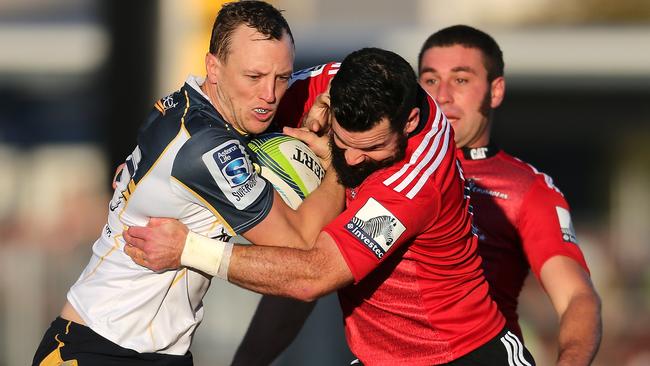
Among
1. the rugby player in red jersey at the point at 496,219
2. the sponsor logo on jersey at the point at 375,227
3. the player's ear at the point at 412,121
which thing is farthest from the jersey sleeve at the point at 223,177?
the rugby player in red jersey at the point at 496,219

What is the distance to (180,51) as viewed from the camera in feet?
51.2

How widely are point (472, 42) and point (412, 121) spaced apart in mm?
1644

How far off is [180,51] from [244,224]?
427 inches

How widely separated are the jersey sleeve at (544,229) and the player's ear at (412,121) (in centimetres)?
138

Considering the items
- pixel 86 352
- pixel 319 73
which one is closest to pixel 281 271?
pixel 86 352

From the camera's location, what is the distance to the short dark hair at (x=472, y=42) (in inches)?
256

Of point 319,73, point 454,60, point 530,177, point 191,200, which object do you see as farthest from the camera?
point 454,60

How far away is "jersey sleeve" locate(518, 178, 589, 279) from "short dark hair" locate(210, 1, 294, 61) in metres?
1.78

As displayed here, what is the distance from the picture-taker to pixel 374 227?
16.1 ft

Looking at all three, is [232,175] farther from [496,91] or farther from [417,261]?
[496,91]

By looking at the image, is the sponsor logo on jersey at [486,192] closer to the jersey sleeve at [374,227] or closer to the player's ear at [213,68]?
the jersey sleeve at [374,227]

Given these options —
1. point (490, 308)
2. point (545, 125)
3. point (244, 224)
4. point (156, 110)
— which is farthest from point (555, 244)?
point (545, 125)

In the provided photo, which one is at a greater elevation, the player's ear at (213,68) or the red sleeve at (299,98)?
the player's ear at (213,68)

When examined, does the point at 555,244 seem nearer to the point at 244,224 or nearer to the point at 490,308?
the point at 490,308
